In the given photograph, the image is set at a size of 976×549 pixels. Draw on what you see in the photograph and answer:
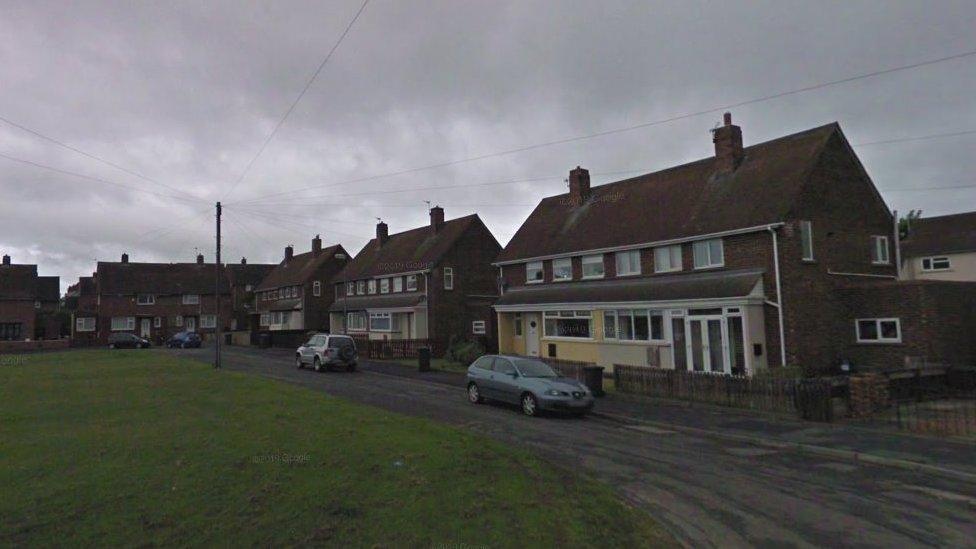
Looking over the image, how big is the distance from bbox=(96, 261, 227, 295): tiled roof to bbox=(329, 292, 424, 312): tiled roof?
29966mm

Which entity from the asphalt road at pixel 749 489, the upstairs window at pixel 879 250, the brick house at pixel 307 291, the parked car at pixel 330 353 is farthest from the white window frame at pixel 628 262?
the brick house at pixel 307 291

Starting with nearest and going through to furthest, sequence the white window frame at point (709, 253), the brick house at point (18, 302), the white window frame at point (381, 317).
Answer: the white window frame at point (709, 253)
the white window frame at point (381, 317)
the brick house at point (18, 302)

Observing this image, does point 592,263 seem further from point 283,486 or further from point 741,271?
point 283,486

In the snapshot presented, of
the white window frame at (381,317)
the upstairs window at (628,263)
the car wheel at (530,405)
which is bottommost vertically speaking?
the car wheel at (530,405)

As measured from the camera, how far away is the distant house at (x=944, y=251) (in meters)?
36.7

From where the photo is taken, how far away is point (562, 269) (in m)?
29.6

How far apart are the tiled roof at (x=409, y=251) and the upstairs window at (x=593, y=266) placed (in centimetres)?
1359

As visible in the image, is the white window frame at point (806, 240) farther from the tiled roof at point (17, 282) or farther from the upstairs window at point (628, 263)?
the tiled roof at point (17, 282)

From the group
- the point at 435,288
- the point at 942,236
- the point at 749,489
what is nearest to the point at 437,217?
the point at 435,288

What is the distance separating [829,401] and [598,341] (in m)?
11.8

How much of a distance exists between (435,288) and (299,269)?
2674 cm

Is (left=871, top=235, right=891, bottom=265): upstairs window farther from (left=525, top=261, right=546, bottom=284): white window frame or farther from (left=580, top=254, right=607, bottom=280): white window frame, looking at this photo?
(left=525, top=261, right=546, bottom=284): white window frame

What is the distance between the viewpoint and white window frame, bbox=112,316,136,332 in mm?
66000

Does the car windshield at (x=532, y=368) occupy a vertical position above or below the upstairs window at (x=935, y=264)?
below
